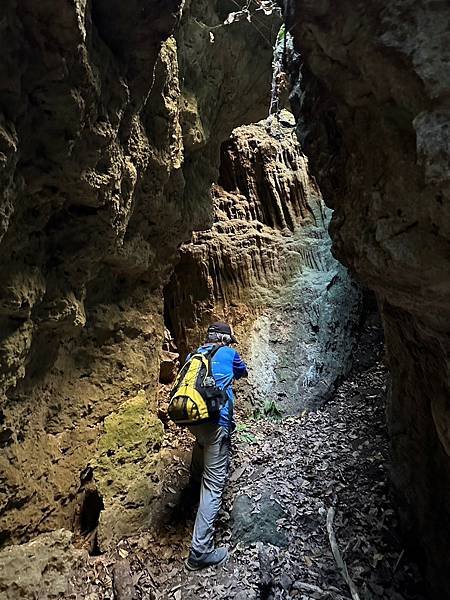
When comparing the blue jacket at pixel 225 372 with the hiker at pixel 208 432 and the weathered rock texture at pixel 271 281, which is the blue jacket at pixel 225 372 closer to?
the hiker at pixel 208 432

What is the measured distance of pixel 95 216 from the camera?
420 centimetres

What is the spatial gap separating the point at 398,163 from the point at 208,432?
3333 millimetres

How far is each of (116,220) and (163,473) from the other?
127 inches

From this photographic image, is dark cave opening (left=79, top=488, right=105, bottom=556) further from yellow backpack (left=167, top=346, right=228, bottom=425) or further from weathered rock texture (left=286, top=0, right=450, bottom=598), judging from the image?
weathered rock texture (left=286, top=0, right=450, bottom=598)

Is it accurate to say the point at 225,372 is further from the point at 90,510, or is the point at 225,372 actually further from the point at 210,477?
the point at 90,510

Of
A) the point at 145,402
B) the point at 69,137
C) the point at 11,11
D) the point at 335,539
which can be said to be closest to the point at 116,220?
the point at 69,137

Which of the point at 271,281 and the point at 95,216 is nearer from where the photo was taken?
the point at 95,216

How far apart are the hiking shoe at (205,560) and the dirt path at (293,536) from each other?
7 cm

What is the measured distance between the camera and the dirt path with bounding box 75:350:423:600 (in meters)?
3.99

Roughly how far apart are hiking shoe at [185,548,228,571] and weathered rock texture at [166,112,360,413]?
3.40m

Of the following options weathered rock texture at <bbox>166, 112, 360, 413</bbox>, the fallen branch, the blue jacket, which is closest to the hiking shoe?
the fallen branch

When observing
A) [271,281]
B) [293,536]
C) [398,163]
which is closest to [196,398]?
[293,536]

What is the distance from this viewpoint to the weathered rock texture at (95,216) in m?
3.03

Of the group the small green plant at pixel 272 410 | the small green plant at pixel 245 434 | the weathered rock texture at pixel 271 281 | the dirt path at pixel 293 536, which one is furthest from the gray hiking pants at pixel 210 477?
the weathered rock texture at pixel 271 281
